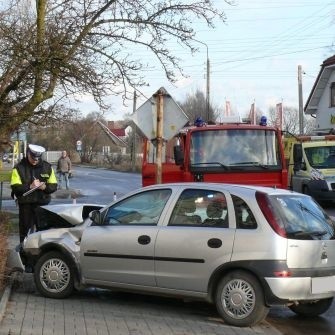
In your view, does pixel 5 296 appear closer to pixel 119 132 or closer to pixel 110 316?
pixel 110 316

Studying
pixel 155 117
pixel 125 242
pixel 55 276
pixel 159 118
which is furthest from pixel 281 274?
pixel 155 117

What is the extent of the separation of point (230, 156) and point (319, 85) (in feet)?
98.4

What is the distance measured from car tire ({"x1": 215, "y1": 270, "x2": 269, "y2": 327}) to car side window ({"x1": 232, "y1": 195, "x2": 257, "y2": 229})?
0.47 m

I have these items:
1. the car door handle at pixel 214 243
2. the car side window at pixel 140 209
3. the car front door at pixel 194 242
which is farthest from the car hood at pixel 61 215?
the car door handle at pixel 214 243

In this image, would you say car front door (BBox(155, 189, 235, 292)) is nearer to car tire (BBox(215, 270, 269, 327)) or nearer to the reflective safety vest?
car tire (BBox(215, 270, 269, 327))

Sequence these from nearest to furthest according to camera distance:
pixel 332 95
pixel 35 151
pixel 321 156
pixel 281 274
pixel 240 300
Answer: pixel 281 274, pixel 240 300, pixel 35 151, pixel 321 156, pixel 332 95

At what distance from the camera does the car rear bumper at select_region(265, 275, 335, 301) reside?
20.2ft

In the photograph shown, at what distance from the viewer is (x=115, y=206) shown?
734cm

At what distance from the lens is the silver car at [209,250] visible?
6254 mm

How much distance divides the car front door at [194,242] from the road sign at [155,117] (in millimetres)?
3283

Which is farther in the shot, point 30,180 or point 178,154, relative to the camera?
point 178,154

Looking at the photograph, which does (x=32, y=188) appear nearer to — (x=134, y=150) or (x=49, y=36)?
(x=49, y=36)

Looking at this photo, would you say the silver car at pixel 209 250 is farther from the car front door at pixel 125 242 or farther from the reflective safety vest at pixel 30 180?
the reflective safety vest at pixel 30 180

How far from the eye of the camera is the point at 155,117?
1021cm
